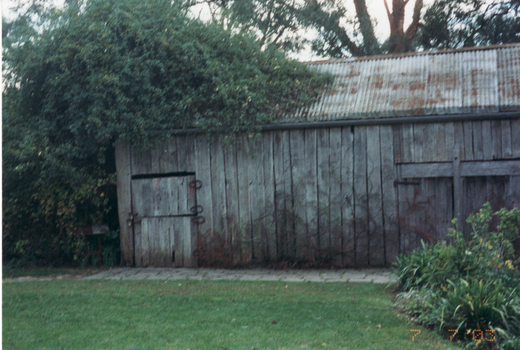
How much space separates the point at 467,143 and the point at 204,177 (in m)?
4.45

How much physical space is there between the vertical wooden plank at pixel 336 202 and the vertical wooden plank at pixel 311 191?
0.90 feet

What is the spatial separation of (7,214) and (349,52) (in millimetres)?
12035

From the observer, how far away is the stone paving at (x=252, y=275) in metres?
7.80

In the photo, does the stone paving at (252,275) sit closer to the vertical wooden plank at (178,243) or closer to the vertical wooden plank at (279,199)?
the vertical wooden plank at (178,243)

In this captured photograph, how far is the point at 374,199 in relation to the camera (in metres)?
8.68

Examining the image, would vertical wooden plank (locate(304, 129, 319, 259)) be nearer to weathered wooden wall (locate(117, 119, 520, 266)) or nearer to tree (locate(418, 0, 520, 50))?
weathered wooden wall (locate(117, 119, 520, 266))

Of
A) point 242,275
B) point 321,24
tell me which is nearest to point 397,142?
point 242,275

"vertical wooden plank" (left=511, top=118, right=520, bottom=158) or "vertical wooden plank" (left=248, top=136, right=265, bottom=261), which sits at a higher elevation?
"vertical wooden plank" (left=511, top=118, right=520, bottom=158)

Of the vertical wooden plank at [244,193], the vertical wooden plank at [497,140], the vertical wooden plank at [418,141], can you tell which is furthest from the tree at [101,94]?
the vertical wooden plank at [497,140]

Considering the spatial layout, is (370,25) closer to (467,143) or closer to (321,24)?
(321,24)

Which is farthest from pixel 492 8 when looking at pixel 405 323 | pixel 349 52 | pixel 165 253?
pixel 405 323

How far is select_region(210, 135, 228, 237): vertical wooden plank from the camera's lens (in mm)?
9211

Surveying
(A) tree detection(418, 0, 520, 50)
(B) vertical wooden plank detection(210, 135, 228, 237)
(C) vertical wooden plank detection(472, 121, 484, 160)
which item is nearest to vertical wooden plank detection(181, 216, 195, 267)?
(B) vertical wooden plank detection(210, 135, 228, 237)

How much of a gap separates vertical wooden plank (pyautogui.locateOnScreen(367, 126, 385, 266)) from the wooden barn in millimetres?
17
